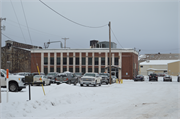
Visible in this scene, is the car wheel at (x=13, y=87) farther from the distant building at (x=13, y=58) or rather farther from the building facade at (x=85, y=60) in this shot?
the building facade at (x=85, y=60)

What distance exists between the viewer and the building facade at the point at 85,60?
203 feet

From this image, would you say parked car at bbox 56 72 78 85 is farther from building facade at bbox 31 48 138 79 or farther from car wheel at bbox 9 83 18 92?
building facade at bbox 31 48 138 79

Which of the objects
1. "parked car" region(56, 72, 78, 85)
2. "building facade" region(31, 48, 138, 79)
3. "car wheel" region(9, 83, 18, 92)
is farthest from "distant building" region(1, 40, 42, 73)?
"car wheel" region(9, 83, 18, 92)

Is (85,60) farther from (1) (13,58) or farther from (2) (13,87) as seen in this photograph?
(2) (13,87)

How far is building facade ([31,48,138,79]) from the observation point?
61875mm

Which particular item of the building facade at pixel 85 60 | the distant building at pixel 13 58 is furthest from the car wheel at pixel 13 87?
the building facade at pixel 85 60

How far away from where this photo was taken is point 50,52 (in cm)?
6469

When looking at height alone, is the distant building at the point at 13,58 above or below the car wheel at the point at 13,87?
above

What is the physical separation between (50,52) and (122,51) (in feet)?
65.5

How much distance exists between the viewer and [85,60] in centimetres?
6375

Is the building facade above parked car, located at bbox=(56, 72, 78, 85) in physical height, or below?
above

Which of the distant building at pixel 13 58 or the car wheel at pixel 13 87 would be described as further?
the distant building at pixel 13 58

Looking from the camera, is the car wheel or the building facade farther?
the building facade

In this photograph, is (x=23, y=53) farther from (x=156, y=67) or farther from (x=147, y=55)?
(x=147, y=55)
